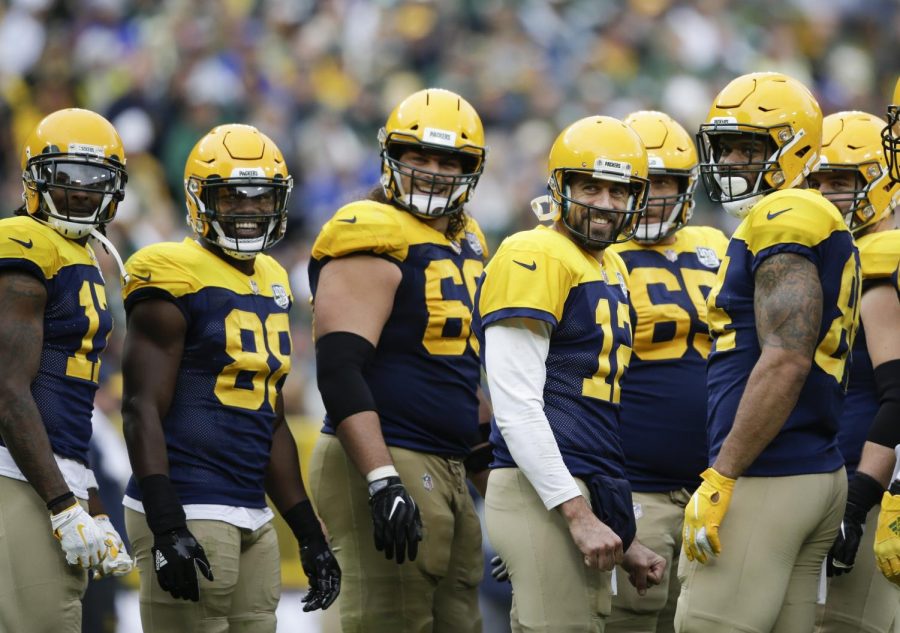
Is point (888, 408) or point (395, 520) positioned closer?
point (395, 520)

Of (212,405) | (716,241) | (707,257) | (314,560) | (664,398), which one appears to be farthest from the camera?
(716,241)

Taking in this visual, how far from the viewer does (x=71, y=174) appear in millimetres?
4668

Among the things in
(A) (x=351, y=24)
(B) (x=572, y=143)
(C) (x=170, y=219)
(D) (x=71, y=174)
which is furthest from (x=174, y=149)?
(B) (x=572, y=143)

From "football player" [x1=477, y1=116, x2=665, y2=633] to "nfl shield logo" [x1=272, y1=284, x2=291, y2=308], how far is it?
1.00 metres

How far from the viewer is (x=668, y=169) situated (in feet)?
17.5

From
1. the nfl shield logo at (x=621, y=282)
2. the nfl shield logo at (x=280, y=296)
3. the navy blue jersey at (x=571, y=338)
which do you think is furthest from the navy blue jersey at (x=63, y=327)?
the nfl shield logo at (x=621, y=282)

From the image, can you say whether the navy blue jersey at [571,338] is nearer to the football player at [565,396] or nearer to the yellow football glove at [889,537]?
the football player at [565,396]

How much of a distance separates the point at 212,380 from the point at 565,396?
1.26m

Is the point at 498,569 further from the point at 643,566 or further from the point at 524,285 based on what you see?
the point at 524,285

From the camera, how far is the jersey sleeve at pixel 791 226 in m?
3.98

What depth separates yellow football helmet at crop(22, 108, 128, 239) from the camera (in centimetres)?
461

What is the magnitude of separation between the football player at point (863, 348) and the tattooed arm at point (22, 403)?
8.58ft

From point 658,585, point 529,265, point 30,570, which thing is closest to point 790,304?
point 529,265

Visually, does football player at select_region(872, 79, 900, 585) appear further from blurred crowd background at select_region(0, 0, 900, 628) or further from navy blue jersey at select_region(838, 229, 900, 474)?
blurred crowd background at select_region(0, 0, 900, 628)
